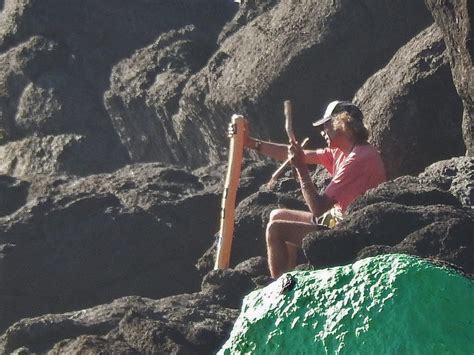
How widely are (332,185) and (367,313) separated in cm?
469

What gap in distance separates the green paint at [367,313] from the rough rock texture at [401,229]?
2.74m

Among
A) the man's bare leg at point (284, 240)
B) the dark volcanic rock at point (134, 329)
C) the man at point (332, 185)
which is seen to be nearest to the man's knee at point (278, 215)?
the man at point (332, 185)

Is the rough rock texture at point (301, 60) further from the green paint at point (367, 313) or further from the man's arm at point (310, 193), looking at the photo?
the green paint at point (367, 313)

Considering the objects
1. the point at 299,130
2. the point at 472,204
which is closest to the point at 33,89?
the point at 299,130

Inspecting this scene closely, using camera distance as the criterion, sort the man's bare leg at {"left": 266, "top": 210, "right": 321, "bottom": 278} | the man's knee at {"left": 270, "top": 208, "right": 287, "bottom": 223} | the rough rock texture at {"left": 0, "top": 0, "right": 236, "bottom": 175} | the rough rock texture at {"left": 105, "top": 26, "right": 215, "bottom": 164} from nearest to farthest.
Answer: the man's bare leg at {"left": 266, "top": 210, "right": 321, "bottom": 278}
the man's knee at {"left": 270, "top": 208, "right": 287, "bottom": 223}
the rough rock texture at {"left": 105, "top": 26, "right": 215, "bottom": 164}
the rough rock texture at {"left": 0, "top": 0, "right": 236, "bottom": 175}

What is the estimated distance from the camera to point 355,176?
26.6ft

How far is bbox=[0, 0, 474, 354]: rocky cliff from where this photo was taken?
713cm

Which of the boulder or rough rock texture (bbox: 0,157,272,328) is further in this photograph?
the boulder

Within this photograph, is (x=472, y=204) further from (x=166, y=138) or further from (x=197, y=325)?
(x=166, y=138)

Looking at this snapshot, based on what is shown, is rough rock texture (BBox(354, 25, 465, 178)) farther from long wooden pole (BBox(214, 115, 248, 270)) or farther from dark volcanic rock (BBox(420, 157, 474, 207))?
long wooden pole (BBox(214, 115, 248, 270))

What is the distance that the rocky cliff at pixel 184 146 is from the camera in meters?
7.13

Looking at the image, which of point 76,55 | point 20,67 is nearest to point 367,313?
point 76,55

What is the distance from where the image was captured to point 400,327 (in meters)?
3.30

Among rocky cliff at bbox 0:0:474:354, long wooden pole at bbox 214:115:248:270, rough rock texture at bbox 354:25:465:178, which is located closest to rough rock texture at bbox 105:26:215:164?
rocky cliff at bbox 0:0:474:354
